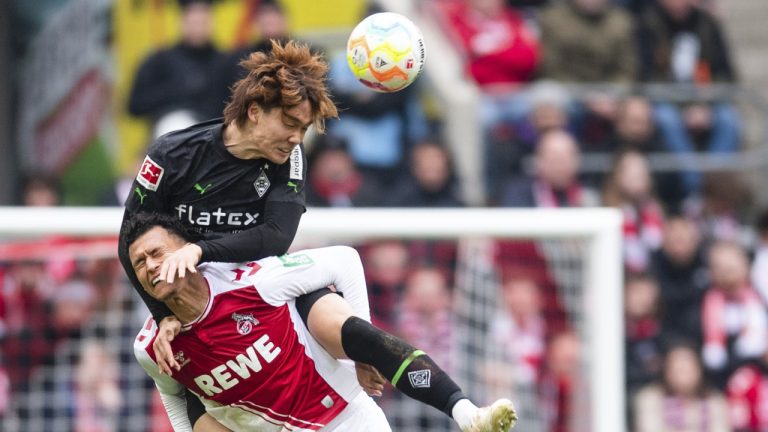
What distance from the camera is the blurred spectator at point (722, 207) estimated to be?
10719 mm

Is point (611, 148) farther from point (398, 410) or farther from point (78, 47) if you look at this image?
point (78, 47)

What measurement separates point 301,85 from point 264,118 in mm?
176

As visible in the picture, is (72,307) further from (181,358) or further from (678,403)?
(678,403)

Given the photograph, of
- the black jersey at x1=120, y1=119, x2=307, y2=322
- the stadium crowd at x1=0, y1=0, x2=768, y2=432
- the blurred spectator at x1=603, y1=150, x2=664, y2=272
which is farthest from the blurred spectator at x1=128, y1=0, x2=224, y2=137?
the black jersey at x1=120, y1=119, x2=307, y2=322

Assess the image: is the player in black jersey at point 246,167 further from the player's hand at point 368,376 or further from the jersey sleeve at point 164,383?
the player's hand at point 368,376

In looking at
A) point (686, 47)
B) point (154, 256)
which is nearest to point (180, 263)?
point (154, 256)

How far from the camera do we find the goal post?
24.8 feet

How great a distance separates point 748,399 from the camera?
9.30m

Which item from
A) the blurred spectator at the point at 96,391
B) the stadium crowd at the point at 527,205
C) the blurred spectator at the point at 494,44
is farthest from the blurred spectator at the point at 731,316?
the blurred spectator at the point at 96,391

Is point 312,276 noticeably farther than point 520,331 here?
No

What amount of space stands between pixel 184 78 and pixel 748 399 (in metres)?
4.16

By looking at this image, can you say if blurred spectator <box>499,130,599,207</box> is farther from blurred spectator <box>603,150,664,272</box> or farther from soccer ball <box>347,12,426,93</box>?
soccer ball <box>347,12,426,93</box>

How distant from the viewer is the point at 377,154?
1016cm

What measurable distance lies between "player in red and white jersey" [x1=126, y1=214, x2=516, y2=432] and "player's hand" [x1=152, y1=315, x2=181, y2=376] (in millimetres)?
50
